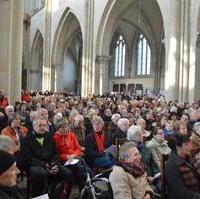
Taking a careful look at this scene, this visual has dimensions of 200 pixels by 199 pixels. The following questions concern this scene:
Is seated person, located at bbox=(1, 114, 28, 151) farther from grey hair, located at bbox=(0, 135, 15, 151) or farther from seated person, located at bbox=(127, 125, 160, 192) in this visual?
grey hair, located at bbox=(0, 135, 15, 151)

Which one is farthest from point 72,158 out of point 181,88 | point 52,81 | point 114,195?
point 52,81

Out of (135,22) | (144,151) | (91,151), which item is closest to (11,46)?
(91,151)

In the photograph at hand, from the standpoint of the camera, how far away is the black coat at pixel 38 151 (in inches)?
239

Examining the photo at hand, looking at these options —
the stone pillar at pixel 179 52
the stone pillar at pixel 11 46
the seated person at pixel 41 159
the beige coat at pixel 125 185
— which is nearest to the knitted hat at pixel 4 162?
the beige coat at pixel 125 185

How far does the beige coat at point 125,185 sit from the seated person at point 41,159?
171cm

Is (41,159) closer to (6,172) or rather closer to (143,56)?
(6,172)

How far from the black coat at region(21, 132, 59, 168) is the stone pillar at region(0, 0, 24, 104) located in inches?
332

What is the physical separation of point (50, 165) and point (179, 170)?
226 centimetres

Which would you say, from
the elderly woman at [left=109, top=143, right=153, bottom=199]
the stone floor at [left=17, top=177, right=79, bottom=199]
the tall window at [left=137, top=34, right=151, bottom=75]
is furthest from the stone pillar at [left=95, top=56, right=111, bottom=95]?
the elderly woman at [left=109, top=143, right=153, bottom=199]

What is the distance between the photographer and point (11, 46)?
15016 millimetres

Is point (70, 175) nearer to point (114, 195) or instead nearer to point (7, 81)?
point (114, 195)

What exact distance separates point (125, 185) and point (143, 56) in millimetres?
32391

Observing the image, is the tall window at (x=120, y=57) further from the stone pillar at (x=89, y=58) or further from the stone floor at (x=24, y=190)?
the stone floor at (x=24, y=190)

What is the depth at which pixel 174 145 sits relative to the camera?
486 centimetres
